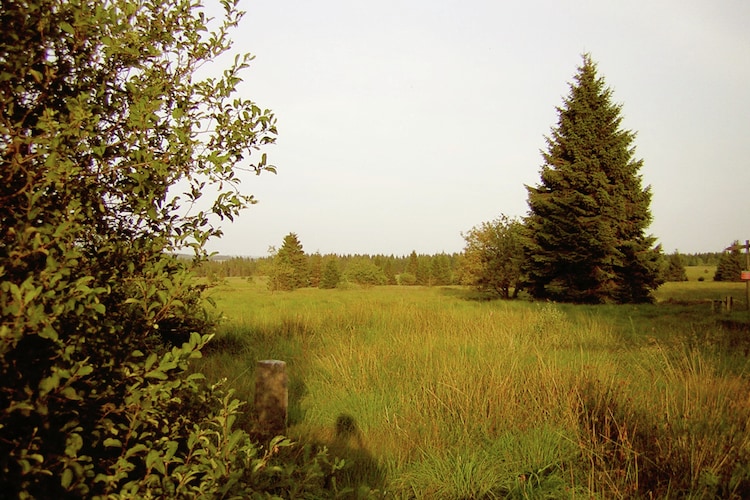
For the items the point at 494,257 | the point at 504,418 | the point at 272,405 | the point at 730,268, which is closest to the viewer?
the point at 272,405

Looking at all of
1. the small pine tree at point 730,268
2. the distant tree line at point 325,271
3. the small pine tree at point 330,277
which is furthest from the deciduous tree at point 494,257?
the small pine tree at point 730,268

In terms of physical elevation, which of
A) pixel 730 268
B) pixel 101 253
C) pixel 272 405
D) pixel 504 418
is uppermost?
pixel 730 268

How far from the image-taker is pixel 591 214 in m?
21.5

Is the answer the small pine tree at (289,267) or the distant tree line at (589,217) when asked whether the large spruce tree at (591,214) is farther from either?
the small pine tree at (289,267)

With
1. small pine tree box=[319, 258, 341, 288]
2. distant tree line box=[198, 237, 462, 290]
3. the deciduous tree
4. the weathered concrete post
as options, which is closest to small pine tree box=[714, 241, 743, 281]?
distant tree line box=[198, 237, 462, 290]

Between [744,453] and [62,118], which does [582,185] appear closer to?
[744,453]

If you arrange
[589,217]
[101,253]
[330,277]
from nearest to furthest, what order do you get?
[101,253] → [589,217] → [330,277]

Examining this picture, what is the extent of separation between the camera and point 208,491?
5.28 feet

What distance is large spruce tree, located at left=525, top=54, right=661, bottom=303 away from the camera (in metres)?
21.2

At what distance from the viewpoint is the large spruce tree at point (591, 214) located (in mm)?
21219

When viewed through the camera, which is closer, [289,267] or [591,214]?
[591,214]

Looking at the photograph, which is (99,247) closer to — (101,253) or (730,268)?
(101,253)

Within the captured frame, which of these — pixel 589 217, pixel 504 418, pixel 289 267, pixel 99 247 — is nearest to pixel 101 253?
pixel 99 247

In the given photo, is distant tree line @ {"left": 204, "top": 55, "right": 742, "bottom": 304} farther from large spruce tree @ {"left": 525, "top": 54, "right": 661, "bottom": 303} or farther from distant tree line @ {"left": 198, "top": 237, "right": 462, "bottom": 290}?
distant tree line @ {"left": 198, "top": 237, "right": 462, "bottom": 290}
